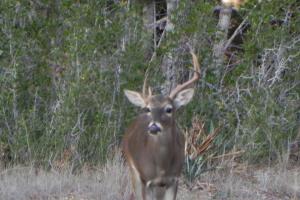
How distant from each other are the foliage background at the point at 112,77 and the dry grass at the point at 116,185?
96 cm

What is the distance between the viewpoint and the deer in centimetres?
945

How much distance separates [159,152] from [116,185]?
1185mm

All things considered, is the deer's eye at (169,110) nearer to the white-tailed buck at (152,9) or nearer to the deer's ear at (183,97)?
the deer's ear at (183,97)

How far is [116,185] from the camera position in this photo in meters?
10.7

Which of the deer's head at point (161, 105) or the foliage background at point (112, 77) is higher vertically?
the deer's head at point (161, 105)

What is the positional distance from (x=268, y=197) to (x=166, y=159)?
1.76 m

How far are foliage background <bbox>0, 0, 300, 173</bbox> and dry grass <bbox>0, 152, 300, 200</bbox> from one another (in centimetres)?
96

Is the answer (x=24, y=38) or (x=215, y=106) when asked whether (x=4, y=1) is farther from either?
(x=215, y=106)

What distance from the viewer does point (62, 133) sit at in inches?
499

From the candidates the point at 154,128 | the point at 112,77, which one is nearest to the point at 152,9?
the point at 112,77

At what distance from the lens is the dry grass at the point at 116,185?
34.1ft

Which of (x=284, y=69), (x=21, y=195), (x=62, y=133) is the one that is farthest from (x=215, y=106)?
(x=21, y=195)

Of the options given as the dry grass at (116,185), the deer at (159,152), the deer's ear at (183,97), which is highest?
the deer's ear at (183,97)

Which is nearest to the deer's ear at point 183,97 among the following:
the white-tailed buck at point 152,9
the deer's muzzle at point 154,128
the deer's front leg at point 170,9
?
the deer's muzzle at point 154,128
